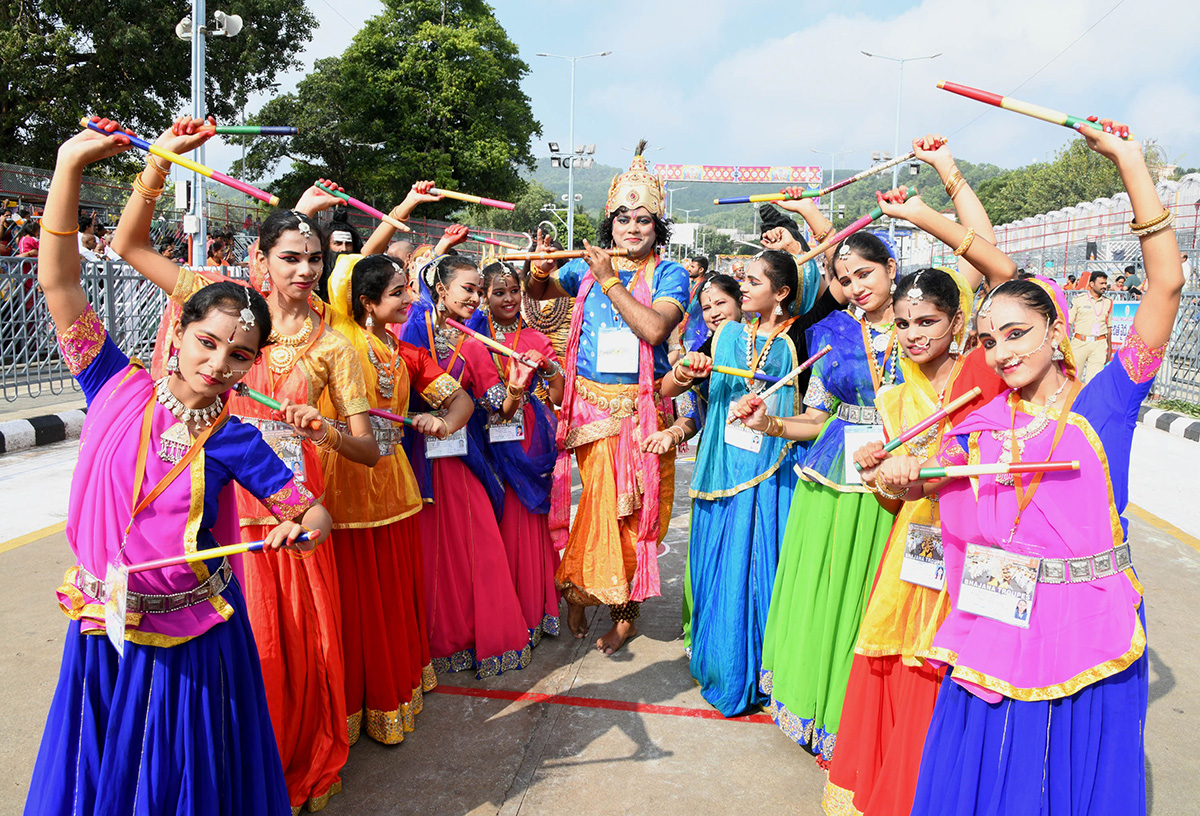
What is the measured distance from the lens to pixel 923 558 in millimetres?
2514

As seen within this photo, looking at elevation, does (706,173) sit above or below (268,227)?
above

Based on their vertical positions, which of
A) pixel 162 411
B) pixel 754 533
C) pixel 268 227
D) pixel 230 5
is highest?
pixel 230 5

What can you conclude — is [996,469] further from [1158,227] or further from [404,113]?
[404,113]

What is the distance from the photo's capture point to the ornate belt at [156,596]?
197cm

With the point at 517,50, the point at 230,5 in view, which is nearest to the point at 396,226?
the point at 230,5

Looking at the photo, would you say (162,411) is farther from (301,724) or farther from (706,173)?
(706,173)

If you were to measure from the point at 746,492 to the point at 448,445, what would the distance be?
128 cm

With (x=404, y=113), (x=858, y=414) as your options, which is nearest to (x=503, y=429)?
(x=858, y=414)

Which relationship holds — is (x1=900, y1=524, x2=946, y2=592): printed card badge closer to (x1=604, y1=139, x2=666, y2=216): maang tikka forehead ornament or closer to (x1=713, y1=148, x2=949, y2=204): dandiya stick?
(x1=713, y1=148, x2=949, y2=204): dandiya stick

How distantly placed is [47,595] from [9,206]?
34.9 ft

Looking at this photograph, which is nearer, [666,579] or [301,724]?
[301,724]

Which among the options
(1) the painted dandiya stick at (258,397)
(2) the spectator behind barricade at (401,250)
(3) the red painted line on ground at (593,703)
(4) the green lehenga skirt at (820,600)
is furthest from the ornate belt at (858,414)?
(2) the spectator behind barricade at (401,250)

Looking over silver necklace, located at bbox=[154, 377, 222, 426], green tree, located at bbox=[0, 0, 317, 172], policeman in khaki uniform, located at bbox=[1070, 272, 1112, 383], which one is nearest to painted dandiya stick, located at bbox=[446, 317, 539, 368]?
silver necklace, located at bbox=[154, 377, 222, 426]

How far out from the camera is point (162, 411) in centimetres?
207
